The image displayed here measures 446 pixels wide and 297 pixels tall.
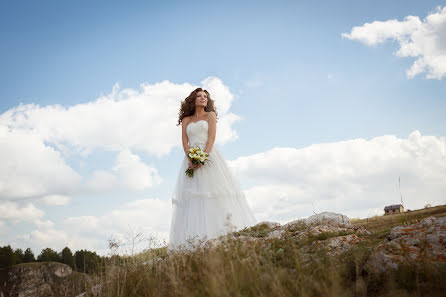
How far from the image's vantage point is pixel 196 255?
19.4 ft

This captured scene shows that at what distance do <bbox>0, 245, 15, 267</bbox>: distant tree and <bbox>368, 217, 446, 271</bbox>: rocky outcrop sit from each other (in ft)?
105

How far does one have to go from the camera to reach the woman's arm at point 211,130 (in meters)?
10.5

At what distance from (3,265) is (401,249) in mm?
32517

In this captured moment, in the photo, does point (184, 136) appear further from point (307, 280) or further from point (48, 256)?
point (48, 256)

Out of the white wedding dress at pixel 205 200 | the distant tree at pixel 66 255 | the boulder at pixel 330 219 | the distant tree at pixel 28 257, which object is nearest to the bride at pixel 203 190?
the white wedding dress at pixel 205 200

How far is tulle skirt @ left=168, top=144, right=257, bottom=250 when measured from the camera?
991 cm

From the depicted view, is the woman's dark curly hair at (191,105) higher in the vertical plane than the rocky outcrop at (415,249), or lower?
higher

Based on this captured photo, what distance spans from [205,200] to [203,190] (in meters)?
0.31

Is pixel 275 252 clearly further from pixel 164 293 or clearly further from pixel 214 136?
pixel 214 136

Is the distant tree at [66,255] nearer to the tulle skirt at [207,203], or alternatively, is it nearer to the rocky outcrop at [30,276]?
the rocky outcrop at [30,276]

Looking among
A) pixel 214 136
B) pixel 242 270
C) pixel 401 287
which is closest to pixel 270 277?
pixel 242 270

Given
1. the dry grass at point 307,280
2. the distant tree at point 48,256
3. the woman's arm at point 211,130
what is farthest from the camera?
the distant tree at point 48,256

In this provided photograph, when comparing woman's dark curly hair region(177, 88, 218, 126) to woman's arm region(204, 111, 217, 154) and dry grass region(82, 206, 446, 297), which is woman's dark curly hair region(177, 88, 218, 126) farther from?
dry grass region(82, 206, 446, 297)

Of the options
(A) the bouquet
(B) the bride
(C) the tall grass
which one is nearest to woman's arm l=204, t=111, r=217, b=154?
(B) the bride
